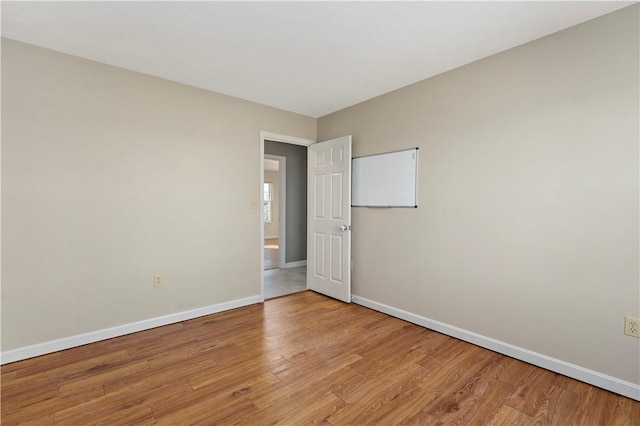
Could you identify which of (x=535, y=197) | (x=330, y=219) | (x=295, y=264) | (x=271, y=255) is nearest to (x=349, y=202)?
(x=330, y=219)

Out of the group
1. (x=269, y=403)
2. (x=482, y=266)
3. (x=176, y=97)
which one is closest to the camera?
(x=269, y=403)

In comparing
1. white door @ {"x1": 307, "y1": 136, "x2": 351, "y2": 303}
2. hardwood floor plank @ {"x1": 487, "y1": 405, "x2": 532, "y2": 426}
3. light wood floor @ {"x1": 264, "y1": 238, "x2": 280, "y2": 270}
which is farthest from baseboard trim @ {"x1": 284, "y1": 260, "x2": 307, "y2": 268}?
hardwood floor plank @ {"x1": 487, "y1": 405, "x2": 532, "y2": 426}

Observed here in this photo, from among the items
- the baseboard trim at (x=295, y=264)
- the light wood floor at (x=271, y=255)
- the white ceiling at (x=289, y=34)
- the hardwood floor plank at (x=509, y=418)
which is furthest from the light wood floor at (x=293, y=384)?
the light wood floor at (x=271, y=255)

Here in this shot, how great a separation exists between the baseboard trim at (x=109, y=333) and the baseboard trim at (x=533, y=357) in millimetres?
1883

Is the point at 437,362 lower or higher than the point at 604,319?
lower

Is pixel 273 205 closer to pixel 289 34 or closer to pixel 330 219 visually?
pixel 330 219

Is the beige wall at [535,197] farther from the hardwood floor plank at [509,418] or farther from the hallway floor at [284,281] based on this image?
the hallway floor at [284,281]

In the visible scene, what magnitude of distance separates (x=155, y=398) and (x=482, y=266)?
258 centimetres

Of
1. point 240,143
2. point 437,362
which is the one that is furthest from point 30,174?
point 437,362

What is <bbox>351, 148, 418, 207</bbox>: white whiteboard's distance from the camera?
3.02 metres

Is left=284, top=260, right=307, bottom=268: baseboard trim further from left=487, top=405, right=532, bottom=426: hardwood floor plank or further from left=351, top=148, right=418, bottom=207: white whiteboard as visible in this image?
left=487, top=405, right=532, bottom=426: hardwood floor plank

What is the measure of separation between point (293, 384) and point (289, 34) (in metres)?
2.42

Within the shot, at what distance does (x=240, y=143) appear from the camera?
3.44 meters

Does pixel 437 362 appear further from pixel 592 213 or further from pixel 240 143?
pixel 240 143
